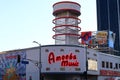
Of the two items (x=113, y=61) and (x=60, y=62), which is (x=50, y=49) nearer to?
(x=60, y=62)

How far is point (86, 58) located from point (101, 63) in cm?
1230

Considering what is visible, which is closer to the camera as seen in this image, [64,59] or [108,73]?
[64,59]

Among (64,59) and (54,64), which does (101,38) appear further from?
(54,64)

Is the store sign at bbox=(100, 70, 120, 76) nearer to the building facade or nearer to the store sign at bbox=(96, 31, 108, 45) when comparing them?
the building facade

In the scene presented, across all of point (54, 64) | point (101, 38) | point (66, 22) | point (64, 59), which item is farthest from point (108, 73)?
point (66, 22)

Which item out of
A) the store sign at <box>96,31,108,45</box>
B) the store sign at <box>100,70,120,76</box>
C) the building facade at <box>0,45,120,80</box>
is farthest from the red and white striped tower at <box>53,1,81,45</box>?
the building facade at <box>0,45,120,80</box>

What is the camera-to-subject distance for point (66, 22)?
110m

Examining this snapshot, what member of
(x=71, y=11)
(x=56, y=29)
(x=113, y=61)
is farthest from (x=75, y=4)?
(x=113, y=61)

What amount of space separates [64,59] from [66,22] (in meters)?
40.7

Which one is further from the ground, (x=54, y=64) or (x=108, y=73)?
(x=54, y=64)

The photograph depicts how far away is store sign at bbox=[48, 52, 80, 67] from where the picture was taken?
230 ft

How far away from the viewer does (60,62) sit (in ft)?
231

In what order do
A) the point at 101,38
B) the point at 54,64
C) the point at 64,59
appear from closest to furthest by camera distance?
the point at 64,59 → the point at 54,64 → the point at 101,38

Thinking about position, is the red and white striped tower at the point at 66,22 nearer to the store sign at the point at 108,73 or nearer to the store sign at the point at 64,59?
the store sign at the point at 108,73
